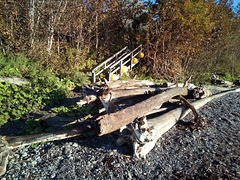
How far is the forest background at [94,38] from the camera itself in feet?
19.5

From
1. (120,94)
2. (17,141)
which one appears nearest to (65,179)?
(17,141)

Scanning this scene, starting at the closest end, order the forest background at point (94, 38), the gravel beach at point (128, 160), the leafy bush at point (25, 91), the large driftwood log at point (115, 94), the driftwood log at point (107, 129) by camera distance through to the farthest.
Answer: the gravel beach at point (128, 160) → the driftwood log at point (107, 129) → the large driftwood log at point (115, 94) → the leafy bush at point (25, 91) → the forest background at point (94, 38)

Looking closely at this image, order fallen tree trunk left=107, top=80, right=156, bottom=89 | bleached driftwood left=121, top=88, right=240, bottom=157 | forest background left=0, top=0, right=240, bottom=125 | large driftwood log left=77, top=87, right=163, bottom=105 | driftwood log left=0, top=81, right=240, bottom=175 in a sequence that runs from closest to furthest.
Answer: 1. driftwood log left=0, top=81, right=240, bottom=175
2. bleached driftwood left=121, top=88, right=240, bottom=157
3. large driftwood log left=77, top=87, right=163, bottom=105
4. fallen tree trunk left=107, top=80, right=156, bottom=89
5. forest background left=0, top=0, right=240, bottom=125

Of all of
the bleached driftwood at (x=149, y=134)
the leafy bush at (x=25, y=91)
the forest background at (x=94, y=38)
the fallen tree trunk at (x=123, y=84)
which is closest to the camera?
the bleached driftwood at (x=149, y=134)

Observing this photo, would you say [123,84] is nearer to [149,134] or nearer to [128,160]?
[149,134]

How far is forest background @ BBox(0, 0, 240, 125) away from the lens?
5945mm

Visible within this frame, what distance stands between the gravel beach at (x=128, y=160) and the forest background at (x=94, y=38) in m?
1.93

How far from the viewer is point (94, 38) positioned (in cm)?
977

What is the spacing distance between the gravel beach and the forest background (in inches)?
76.1

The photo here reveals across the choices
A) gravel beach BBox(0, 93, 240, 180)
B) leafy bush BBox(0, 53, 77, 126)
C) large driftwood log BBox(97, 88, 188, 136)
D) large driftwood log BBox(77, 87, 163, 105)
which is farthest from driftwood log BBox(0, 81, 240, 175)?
leafy bush BBox(0, 53, 77, 126)

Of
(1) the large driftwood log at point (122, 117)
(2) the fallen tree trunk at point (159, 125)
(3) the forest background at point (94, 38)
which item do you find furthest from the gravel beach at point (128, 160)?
(3) the forest background at point (94, 38)

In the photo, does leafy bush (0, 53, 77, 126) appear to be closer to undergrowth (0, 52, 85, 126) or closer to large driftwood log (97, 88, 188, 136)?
undergrowth (0, 52, 85, 126)

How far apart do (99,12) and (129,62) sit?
3553mm

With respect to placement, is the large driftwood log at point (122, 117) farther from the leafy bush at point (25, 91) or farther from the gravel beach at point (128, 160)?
the leafy bush at point (25, 91)
